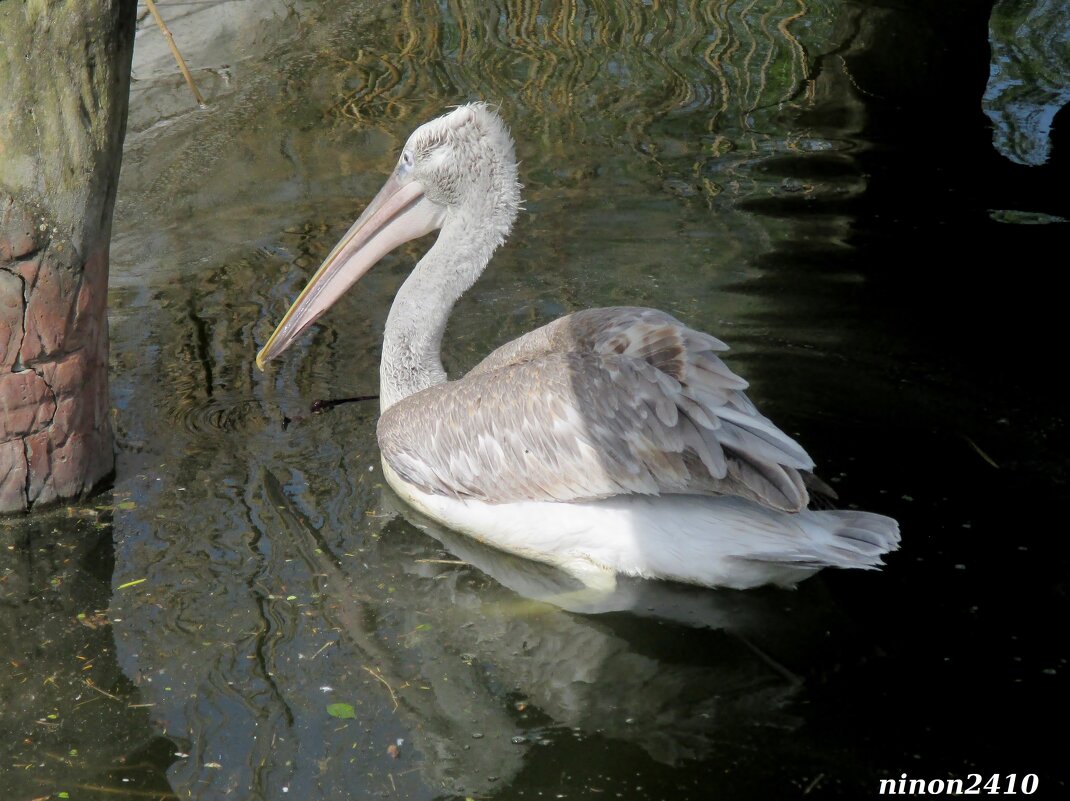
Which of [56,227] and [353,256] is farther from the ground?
[56,227]

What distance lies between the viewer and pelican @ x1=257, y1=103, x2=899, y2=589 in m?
3.34

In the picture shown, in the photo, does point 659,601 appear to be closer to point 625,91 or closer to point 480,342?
point 480,342

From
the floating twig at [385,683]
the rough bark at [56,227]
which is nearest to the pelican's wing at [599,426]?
the floating twig at [385,683]

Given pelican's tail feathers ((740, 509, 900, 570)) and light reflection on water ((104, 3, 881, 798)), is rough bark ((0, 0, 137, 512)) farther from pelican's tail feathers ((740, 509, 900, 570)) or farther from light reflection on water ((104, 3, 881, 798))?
pelican's tail feathers ((740, 509, 900, 570))

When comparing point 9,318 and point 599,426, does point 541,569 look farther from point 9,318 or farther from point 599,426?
point 9,318

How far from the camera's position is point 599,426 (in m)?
3.45

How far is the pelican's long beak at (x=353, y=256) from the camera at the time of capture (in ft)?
13.8

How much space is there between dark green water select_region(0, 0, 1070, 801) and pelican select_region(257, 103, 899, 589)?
0.53ft

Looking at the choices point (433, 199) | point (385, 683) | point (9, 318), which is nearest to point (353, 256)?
point (433, 199)

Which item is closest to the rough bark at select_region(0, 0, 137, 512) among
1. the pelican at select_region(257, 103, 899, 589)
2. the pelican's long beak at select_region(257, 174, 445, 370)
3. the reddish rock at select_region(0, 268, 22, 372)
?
the reddish rock at select_region(0, 268, 22, 372)

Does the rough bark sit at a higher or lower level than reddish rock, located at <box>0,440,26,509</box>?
higher

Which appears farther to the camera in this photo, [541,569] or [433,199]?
[433,199]

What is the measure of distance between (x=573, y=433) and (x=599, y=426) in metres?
0.10

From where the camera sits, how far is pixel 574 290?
5.25 metres
